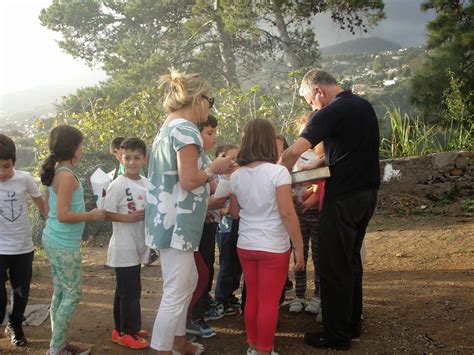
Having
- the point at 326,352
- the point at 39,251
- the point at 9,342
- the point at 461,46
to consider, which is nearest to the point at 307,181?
the point at 326,352

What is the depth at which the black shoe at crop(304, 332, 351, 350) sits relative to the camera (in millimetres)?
3166

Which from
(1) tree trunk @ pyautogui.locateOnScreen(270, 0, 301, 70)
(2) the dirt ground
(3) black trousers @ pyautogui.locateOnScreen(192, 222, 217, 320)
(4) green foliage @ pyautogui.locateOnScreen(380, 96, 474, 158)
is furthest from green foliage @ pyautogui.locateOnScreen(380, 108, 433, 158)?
(3) black trousers @ pyautogui.locateOnScreen(192, 222, 217, 320)

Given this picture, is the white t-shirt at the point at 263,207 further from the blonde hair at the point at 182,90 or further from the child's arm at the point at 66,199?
the child's arm at the point at 66,199

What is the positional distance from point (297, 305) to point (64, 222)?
201cm

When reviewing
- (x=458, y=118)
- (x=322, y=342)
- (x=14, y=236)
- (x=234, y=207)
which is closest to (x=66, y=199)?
(x=14, y=236)

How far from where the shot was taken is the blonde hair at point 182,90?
2.69 m

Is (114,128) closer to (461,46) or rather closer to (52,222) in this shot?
(52,222)

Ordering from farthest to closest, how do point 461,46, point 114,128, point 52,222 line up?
point 461,46 < point 114,128 < point 52,222

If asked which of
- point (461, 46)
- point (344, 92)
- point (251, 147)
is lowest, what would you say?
point (251, 147)

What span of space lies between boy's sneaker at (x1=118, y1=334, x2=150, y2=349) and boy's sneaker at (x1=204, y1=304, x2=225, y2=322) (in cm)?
62

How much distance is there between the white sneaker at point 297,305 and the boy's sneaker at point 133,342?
1.23m

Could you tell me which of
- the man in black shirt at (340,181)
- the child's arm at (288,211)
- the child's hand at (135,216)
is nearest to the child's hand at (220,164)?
the child's arm at (288,211)

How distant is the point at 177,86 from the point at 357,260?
1762 mm

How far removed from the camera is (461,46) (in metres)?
10.2
